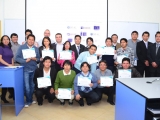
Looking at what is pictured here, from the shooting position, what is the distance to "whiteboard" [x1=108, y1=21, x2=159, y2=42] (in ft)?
16.8

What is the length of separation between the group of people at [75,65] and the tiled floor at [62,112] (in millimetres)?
141

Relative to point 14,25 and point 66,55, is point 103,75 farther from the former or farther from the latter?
point 14,25

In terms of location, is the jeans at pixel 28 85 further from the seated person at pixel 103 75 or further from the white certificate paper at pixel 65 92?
the seated person at pixel 103 75

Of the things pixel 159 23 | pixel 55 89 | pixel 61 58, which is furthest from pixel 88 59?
pixel 159 23

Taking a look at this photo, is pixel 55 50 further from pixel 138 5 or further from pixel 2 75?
pixel 138 5

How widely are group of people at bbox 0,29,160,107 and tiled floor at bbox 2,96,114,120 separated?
0.46 feet

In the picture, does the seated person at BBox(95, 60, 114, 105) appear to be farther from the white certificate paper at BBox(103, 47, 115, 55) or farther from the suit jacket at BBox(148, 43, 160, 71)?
the suit jacket at BBox(148, 43, 160, 71)

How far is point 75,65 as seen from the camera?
12.3ft

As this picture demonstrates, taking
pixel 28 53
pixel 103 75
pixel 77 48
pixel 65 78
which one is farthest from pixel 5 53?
pixel 103 75

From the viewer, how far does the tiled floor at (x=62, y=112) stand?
287 cm

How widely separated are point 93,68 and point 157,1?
3.48m

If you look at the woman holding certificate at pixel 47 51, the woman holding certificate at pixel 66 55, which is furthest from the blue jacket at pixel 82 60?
the woman holding certificate at pixel 47 51

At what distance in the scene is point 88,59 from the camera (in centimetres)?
363

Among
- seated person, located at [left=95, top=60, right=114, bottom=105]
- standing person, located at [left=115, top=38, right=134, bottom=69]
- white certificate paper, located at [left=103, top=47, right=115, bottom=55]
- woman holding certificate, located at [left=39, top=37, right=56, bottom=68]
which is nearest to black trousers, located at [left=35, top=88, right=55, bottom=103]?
woman holding certificate, located at [left=39, top=37, right=56, bottom=68]
